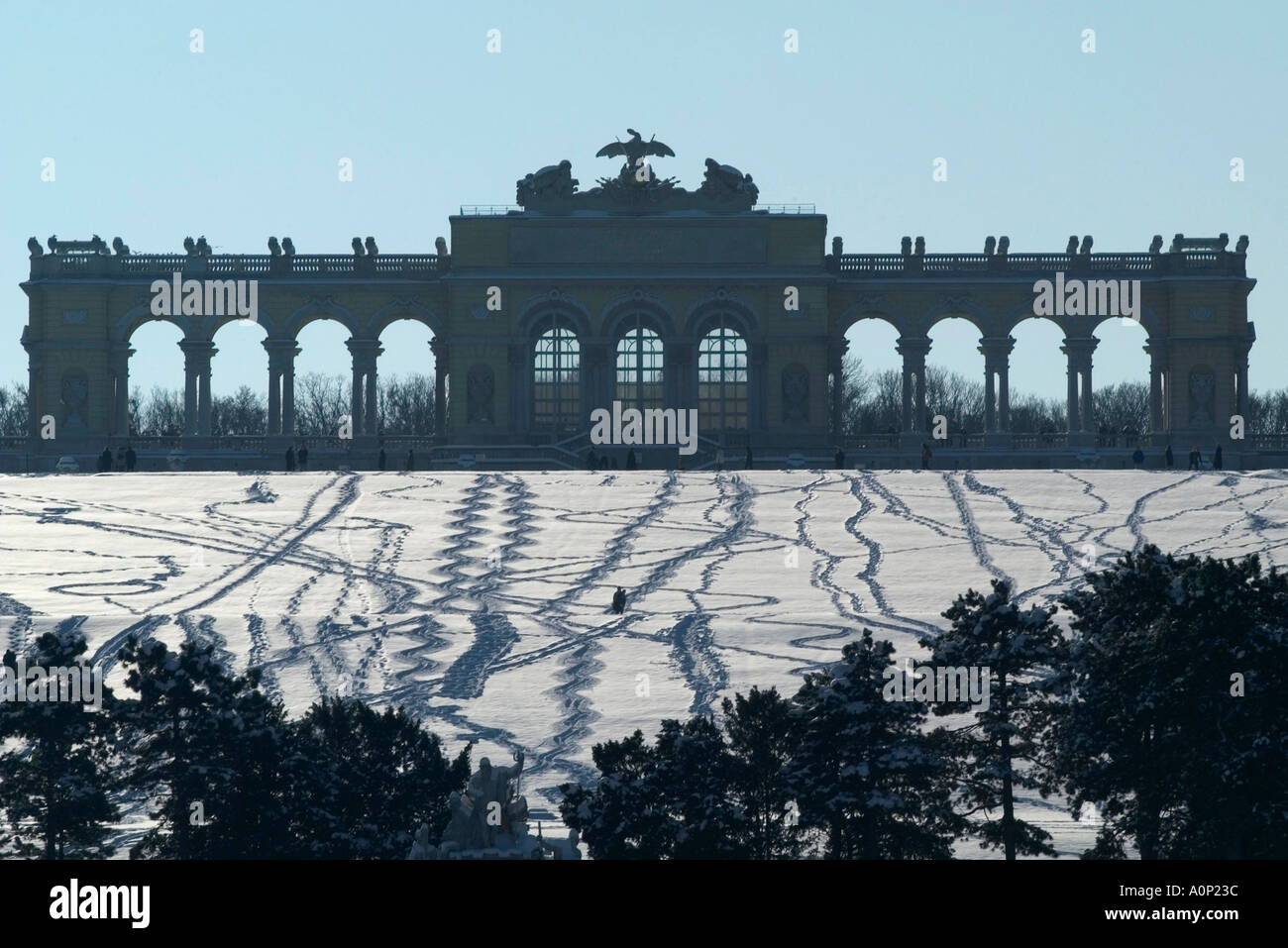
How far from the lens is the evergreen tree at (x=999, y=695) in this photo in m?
29.0

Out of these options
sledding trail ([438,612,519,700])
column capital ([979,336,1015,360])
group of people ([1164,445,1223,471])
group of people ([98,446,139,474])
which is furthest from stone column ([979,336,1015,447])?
sledding trail ([438,612,519,700])

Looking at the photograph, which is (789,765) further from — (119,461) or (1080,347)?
(1080,347)

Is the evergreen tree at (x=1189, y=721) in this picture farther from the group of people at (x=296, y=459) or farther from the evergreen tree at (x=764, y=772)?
the group of people at (x=296, y=459)

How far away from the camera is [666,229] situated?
250ft

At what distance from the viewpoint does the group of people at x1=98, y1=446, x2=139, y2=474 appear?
66750 millimetres

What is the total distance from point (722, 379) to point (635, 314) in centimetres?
395

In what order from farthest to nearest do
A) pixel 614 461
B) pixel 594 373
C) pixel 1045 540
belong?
pixel 594 373, pixel 614 461, pixel 1045 540

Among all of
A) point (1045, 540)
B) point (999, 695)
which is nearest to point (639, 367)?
point (1045, 540)

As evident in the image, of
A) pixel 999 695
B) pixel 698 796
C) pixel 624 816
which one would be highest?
pixel 999 695

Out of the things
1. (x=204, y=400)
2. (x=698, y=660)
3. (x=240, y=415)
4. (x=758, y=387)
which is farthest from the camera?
(x=240, y=415)

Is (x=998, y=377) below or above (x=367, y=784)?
above

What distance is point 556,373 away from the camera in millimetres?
75875
